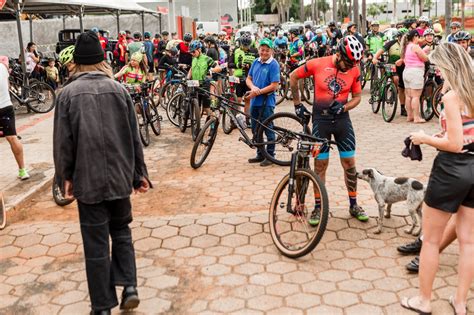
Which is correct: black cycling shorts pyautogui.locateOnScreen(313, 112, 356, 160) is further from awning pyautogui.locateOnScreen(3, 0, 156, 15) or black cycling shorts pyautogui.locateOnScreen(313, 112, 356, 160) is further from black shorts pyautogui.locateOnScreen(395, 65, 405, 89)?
awning pyautogui.locateOnScreen(3, 0, 156, 15)

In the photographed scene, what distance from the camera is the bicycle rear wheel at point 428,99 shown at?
1045 centimetres

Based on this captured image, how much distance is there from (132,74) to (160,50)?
8.67 metres

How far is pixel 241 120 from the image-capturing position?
783cm

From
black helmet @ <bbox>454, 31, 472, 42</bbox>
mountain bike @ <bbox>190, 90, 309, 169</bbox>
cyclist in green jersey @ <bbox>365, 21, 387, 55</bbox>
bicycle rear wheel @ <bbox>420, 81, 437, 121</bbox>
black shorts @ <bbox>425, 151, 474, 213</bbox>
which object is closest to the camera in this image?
black shorts @ <bbox>425, 151, 474, 213</bbox>

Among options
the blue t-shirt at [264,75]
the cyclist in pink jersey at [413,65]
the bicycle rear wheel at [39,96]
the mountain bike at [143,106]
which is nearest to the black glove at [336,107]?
the blue t-shirt at [264,75]

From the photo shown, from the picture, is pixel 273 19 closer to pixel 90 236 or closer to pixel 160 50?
pixel 160 50

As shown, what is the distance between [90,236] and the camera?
3535mm

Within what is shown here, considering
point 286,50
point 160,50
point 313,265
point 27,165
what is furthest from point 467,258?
point 160,50

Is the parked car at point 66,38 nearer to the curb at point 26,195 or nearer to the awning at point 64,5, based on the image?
the awning at point 64,5

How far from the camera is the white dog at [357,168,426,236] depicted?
15.8 ft

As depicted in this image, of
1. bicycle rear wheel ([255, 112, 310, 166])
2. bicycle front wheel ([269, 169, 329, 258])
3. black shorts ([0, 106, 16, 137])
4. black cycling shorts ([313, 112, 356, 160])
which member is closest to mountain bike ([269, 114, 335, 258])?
bicycle front wheel ([269, 169, 329, 258])

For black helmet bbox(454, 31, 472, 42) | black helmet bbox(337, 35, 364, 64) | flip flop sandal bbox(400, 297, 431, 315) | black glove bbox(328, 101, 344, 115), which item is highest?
black helmet bbox(454, 31, 472, 42)

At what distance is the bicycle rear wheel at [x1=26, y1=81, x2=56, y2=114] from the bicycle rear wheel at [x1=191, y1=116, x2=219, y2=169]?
273 inches

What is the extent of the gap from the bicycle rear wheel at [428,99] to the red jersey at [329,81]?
5860mm
